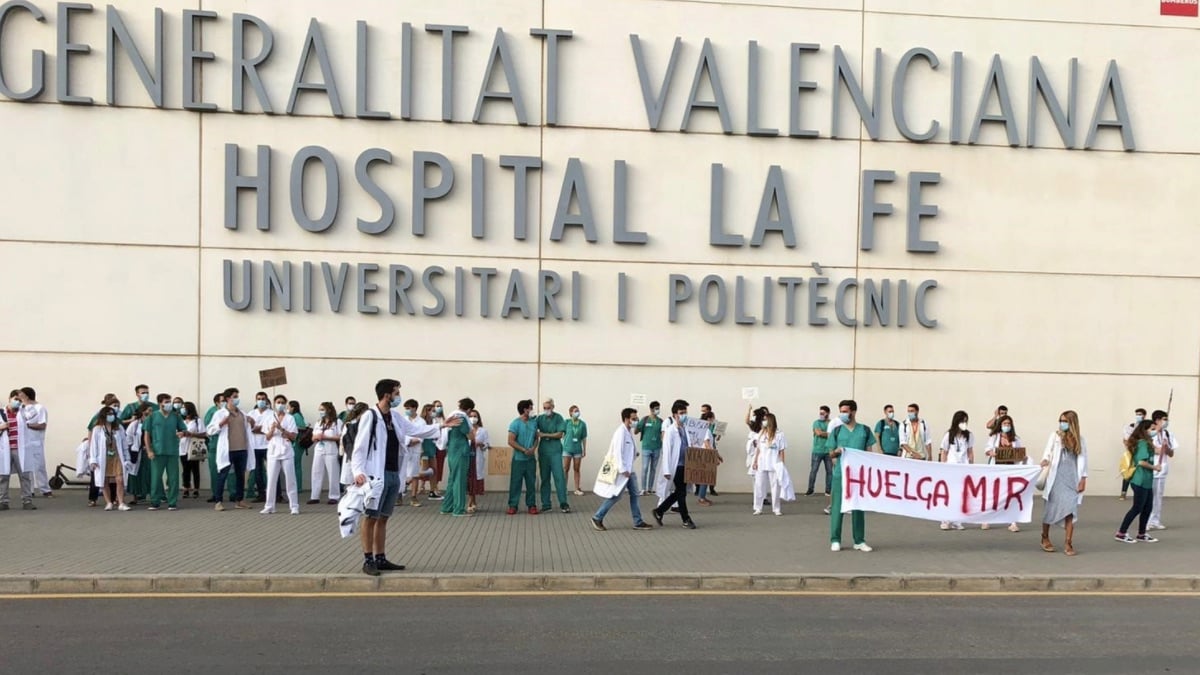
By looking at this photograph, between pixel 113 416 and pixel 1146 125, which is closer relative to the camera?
pixel 113 416

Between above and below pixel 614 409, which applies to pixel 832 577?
below

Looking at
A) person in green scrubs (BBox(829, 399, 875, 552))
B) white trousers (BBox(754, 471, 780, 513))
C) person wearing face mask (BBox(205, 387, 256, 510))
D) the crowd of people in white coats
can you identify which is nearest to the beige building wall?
the crowd of people in white coats

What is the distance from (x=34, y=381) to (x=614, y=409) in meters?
10.9

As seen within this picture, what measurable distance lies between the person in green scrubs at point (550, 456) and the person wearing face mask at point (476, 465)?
3.46 feet

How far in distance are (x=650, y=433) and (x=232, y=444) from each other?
24.0 ft

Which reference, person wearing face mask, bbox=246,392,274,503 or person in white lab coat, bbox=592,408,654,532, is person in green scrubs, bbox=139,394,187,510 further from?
person in white lab coat, bbox=592,408,654,532

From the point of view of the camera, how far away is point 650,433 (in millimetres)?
16203

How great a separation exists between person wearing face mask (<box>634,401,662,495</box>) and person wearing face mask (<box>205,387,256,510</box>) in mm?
6875

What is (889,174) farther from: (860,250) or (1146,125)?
(1146,125)

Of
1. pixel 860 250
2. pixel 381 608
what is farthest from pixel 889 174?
pixel 381 608

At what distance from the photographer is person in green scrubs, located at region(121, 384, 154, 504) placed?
48.2ft

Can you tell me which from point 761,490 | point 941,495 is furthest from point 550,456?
point 941,495

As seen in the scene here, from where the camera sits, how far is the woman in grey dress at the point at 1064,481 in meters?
10.9

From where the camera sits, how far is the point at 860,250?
57.3ft
